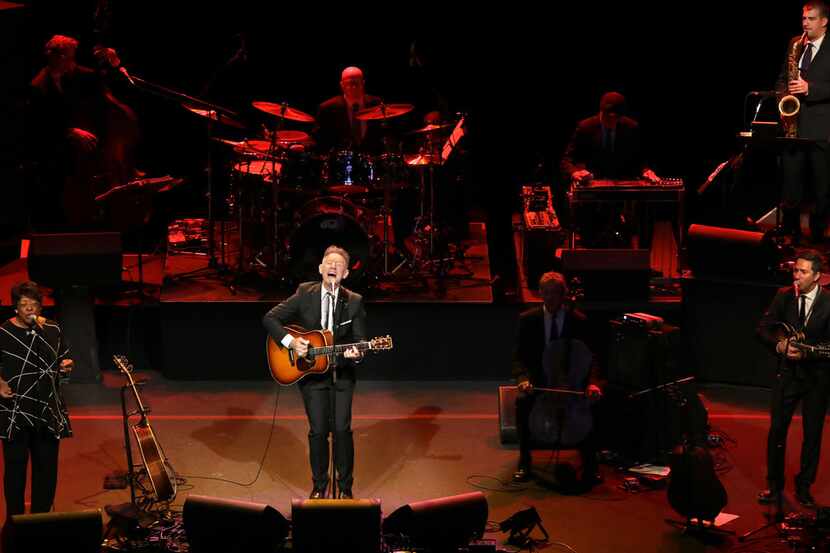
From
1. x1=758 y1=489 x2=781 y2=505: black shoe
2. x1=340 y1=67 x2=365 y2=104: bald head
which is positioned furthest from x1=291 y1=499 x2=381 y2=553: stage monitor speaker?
x1=340 y1=67 x2=365 y2=104: bald head

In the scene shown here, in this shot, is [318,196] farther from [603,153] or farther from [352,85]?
[603,153]

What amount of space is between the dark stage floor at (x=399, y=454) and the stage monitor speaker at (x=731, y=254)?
1.09m

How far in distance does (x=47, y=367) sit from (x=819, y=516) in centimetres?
526

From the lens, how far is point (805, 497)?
10.4 metres

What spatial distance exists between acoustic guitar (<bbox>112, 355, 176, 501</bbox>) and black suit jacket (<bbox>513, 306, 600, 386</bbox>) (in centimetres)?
268

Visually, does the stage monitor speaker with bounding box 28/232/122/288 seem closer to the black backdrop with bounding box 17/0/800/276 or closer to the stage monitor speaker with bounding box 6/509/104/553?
the black backdrop with bounding box 17/0/800/276

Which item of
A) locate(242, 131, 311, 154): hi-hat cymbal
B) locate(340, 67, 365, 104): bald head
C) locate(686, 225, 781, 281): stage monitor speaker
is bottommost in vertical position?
locate(686, 225, 781, 281): stage monitor speaker

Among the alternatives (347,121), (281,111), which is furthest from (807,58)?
(281,111)

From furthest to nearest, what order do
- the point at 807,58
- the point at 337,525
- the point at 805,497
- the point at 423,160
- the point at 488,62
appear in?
the point at 488,62, the point at 423,160, the point at 807,58, the point at 805,497, the point at 337,525

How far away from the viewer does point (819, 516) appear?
9.76 m

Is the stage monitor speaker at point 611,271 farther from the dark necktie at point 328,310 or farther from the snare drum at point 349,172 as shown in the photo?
the dark necktie at point 328,310

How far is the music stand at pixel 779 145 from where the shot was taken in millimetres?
12453

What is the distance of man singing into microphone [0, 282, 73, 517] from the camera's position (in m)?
9.31

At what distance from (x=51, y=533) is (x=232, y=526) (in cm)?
111
